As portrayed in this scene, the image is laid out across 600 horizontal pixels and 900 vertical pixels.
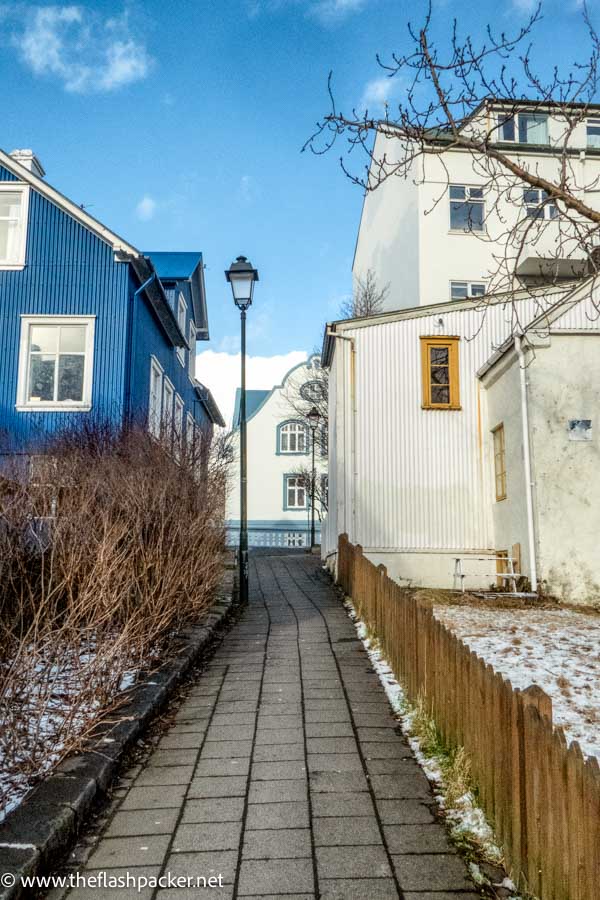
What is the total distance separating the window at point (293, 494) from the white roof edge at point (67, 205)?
74.7ft

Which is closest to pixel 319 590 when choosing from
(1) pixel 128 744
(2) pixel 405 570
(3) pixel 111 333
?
(2) pixel 405 570

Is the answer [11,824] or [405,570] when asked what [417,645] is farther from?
[405,570]

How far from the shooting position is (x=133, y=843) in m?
3.58

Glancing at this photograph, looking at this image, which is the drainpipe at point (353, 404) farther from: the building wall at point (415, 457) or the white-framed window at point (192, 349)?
the white-framed window at point (192, 349)

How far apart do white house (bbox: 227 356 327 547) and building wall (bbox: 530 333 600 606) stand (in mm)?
23434

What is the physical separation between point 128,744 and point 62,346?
12.2 meters

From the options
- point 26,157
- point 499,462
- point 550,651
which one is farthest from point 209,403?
point 550,651

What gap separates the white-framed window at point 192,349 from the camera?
2436 cm

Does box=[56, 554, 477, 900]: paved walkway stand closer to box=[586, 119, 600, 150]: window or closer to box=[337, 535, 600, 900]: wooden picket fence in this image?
box=[337, 535, 600, 900]: wooden picket fence

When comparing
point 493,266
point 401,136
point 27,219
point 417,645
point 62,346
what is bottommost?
point 417,645

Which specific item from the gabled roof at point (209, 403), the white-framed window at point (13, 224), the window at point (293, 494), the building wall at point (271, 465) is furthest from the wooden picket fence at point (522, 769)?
the window at point (293, 494)

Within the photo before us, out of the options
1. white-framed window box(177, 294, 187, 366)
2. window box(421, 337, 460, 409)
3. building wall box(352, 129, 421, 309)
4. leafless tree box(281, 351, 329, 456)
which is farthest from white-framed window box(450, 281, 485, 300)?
leafless tree box(281, 351, 329, 456)

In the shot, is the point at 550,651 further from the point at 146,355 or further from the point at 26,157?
the point at 26,157

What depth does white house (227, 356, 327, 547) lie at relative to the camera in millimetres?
Result: 36906
